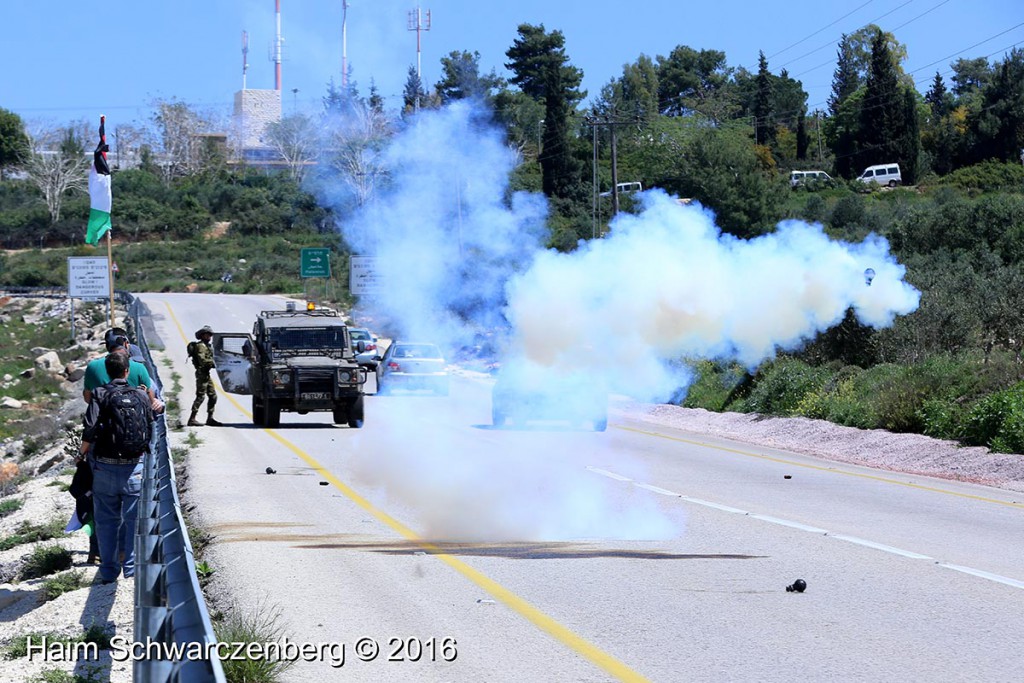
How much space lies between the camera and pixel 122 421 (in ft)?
32.0

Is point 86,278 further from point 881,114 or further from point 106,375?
point 881,114

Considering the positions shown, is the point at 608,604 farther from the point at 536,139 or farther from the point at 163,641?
the point at 536,139

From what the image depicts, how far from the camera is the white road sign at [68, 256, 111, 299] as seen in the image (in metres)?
55.4

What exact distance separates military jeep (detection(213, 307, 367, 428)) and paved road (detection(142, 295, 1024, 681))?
5190 mm

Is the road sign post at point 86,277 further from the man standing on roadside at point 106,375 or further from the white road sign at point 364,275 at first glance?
the man standing on roadside at point 106,375

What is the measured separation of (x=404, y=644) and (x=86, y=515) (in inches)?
196

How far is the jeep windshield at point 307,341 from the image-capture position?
2564 cm

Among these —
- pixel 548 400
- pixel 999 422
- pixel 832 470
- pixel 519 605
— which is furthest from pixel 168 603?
pixel 548 400

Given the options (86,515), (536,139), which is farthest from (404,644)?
(536,139)

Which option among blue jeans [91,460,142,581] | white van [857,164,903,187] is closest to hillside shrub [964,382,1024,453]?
blue jeans [91,460,142,581]

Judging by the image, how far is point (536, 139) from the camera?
36125 mm

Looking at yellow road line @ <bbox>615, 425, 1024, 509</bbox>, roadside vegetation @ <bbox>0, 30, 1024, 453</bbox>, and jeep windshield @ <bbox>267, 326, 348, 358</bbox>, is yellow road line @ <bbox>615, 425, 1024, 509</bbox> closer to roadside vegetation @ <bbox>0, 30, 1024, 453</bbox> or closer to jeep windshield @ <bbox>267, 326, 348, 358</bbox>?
roadside vegetation @ <bbox>0, 30, 1024, 453</bbox>

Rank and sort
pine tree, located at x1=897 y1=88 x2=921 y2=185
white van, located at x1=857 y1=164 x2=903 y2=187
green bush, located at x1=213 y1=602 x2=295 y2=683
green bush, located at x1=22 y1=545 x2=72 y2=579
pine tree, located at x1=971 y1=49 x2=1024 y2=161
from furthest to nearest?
1. pine tree, located at x1=897 y1=88 x2=921 y2=185
2. white van, located at x1=857 y1=164 x2=903 y2=187
3. pine tree, located at x1=971 y1=49 x2=1024 y2=161
4. green bush, located at x1=22 y1=545 x2=72 y2=579
5. green bush, located at x1=213 y1=602 x2=295 y2=683

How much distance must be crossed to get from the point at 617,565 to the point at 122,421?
4257 millimetres
